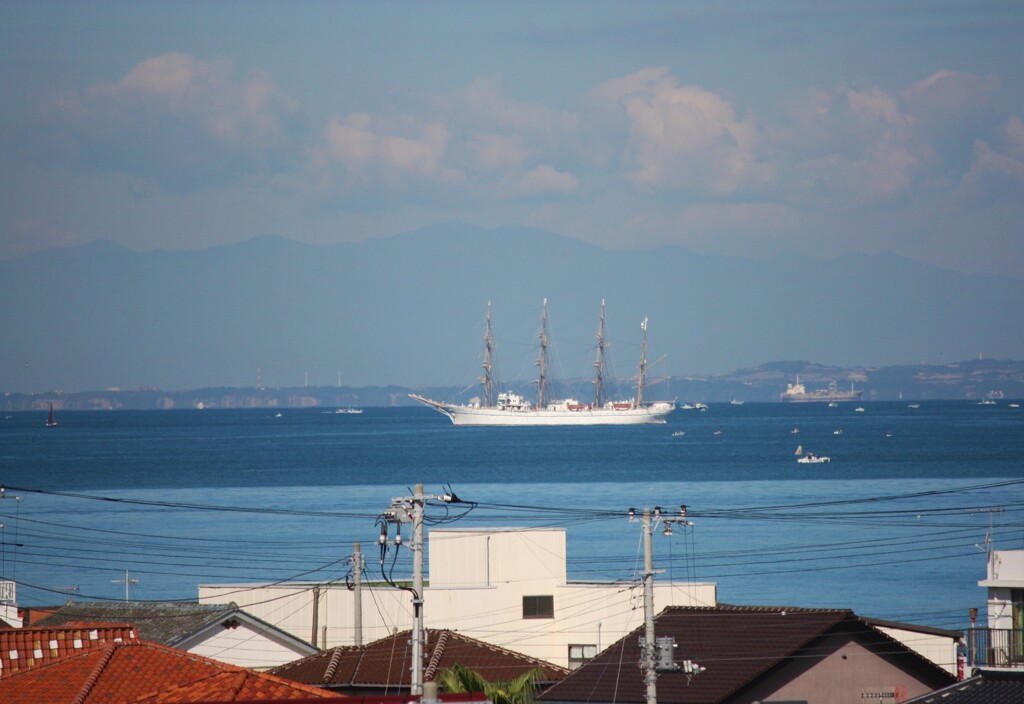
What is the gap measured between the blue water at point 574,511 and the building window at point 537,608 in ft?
6.89

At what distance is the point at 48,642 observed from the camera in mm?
14109

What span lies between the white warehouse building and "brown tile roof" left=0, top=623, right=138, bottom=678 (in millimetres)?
10915

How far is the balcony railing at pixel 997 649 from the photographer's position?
53.5ft

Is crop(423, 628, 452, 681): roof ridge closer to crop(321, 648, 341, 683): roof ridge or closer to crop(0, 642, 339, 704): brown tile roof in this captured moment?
crop(321, 648, 341, 683): roof ridge

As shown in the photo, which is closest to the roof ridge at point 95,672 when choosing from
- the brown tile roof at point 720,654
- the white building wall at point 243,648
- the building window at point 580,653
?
the brown tile roof at point 720,654

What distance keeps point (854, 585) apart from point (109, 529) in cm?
3589

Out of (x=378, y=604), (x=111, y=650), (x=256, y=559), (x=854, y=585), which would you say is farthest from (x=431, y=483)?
(x=111, y=650)

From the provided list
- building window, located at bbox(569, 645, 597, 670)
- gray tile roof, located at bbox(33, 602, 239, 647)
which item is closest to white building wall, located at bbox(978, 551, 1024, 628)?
building window, located at bbox(569, 645, 597, 670)

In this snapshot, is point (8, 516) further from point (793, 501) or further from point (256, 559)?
point (793, 501)

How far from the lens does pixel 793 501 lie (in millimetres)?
81812

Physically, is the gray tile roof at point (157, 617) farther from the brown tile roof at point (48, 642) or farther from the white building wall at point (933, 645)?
the white building wall at point (933, 645)

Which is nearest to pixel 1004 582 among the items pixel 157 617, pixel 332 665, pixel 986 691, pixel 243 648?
pixel 986 691

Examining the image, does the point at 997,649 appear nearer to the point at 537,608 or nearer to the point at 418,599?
the point at 418,599

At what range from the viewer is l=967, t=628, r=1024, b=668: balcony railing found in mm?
16312
